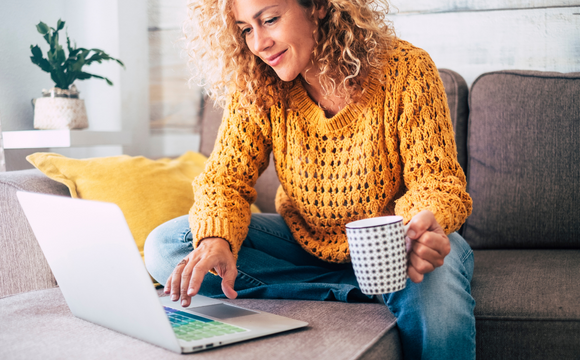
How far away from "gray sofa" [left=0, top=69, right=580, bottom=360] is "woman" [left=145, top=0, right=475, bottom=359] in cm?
10

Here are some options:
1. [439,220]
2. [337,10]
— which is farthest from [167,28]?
[439,220]

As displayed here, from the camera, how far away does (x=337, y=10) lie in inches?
39.9

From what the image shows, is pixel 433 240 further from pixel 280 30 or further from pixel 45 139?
pixel 45 139

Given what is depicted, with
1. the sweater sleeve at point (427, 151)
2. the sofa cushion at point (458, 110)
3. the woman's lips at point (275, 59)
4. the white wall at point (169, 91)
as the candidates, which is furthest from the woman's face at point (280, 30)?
the white wall at point (169, 91)

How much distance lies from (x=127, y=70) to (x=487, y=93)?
1.42 meters

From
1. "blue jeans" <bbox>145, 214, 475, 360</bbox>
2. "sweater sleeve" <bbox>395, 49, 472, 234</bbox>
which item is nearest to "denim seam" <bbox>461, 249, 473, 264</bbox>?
"blue jeans" <bbox>145, 214, 475, 360</bbox>

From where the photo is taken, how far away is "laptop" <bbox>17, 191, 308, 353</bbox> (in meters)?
0.60

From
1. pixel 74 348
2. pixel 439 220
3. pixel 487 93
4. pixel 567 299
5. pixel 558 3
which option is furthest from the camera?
pixel 558 3

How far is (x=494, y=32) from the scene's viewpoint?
1626 millimetres

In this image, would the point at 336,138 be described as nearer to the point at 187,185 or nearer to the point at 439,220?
the point at 439,220

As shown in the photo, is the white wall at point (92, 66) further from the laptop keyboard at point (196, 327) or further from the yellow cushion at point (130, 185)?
the laptop keyboard at point (196, 327)

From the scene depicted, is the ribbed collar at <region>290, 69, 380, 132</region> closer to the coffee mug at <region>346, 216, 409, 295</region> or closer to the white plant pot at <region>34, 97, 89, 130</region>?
the coffee mug at <region>346, 216, 409, 295</region>

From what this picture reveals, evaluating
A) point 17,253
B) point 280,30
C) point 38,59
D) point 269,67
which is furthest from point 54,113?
point 280,30

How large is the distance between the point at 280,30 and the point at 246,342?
63 centimetres
